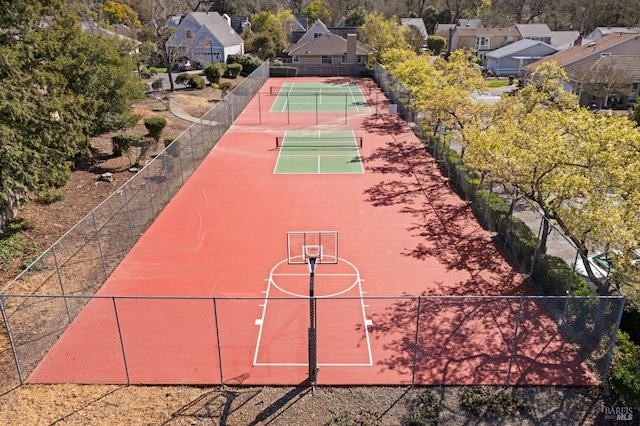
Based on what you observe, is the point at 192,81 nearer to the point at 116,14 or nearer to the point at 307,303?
the point at 116,14

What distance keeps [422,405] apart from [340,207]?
13.0m

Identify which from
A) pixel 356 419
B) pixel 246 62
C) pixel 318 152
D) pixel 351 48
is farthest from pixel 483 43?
pixel 356 419

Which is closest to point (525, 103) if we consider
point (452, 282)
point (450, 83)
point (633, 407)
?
point (450, 83)

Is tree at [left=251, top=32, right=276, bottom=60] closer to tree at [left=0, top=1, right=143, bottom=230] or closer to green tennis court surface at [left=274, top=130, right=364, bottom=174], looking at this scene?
green tennis court surface at [left=274, top=130, right=364, bottom=174]

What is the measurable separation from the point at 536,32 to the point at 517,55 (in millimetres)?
17480

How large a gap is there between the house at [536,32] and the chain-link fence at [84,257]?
75.0 m

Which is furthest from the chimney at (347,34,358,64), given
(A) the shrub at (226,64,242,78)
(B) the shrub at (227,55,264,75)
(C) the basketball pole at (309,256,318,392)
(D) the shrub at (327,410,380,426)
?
(D) the shrub at (327,410,380,426)

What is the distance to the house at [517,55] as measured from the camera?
229 ft

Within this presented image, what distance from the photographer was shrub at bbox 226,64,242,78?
64938mm

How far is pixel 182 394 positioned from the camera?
12102 millimetres

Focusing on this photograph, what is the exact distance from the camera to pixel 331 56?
237 feet

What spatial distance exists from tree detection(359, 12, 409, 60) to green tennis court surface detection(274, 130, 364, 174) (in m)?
27.1

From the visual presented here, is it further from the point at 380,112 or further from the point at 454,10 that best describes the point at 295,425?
the point at 454,10

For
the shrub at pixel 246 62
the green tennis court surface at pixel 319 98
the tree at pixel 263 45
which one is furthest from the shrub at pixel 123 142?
the tree at pixel 263 45
